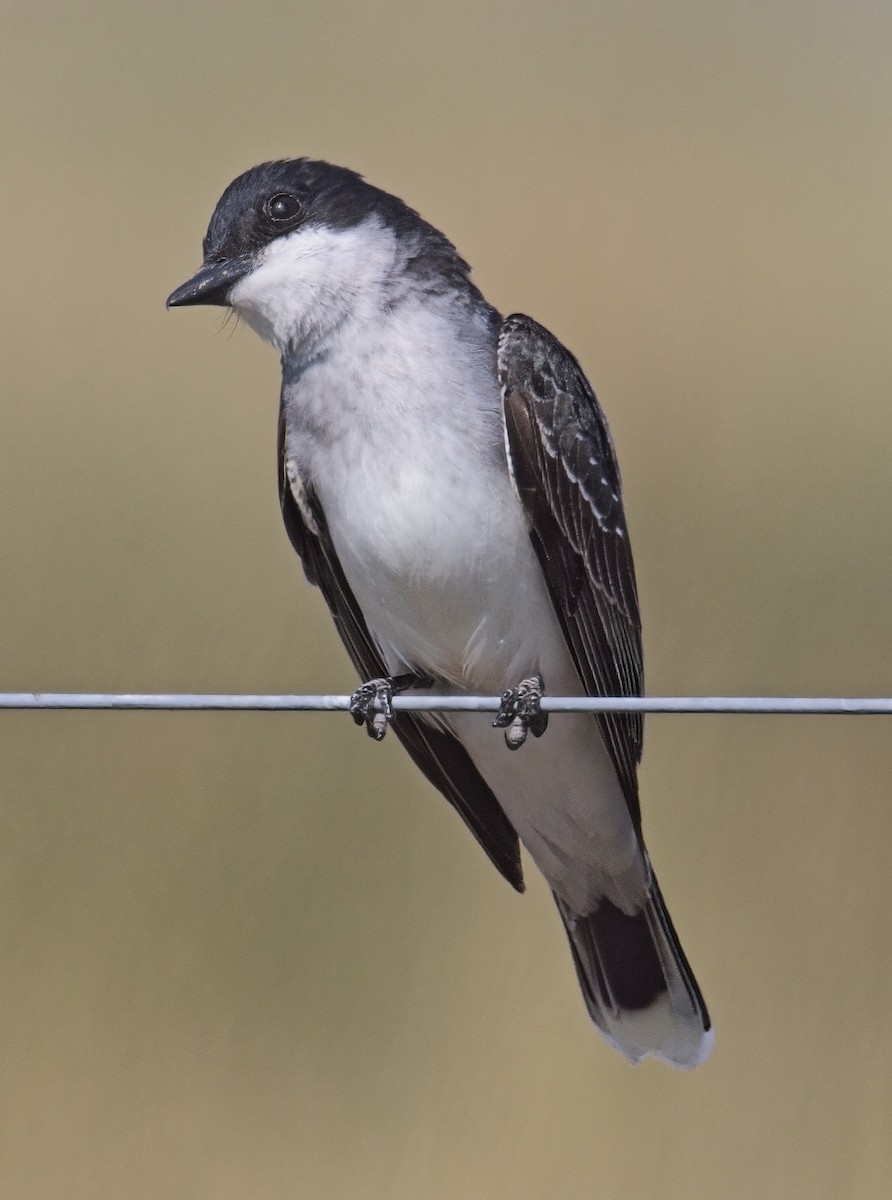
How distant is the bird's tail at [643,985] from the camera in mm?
4480

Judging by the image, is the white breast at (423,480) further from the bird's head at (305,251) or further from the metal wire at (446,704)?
the metal wire at (446,704)

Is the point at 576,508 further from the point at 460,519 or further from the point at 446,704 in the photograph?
the point at 446,704

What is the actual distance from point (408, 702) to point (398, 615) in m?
1.05

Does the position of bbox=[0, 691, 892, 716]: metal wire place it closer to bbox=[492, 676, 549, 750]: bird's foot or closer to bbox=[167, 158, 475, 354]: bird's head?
bbox=[492, 676, 549, 750]: bird's foot

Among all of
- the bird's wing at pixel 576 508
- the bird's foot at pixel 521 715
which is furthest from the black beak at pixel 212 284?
the bird's foot at pixel 521 715

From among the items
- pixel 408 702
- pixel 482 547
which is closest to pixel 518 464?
pixel 482 547

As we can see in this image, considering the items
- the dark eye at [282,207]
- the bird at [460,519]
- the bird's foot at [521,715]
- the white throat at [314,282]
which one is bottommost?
the bird's foot at [521,715]

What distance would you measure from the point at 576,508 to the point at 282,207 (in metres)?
1.13

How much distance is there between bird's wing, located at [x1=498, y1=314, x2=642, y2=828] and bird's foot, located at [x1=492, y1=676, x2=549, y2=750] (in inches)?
6.0

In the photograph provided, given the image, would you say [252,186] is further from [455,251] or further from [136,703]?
[136,703]

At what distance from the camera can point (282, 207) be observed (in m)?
4.14

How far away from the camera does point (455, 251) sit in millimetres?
4215

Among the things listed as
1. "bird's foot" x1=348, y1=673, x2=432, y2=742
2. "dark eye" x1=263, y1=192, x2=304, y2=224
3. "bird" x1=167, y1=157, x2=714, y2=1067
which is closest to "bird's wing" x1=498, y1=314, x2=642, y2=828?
"bird" x1=167, y1=157, x2=714, y2=1067

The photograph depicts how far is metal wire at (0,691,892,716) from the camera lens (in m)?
2.49
